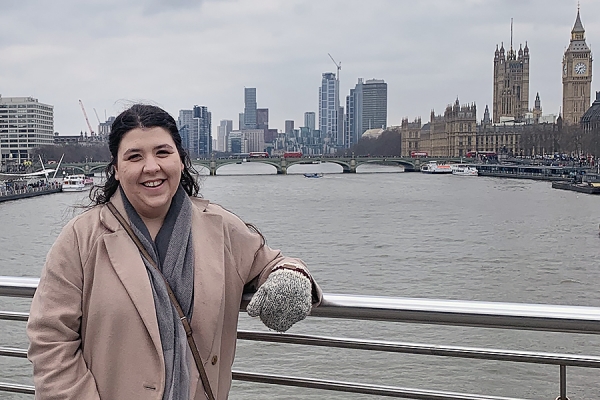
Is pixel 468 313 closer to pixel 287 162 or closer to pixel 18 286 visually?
pixel 18 286

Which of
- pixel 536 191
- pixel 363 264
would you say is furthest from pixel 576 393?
pixel 536 191

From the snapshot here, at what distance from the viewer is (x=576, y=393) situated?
5.79 metres

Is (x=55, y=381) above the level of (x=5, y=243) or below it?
above

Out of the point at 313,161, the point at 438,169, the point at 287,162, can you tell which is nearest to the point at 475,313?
the point at 313,161

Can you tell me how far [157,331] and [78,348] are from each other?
0.13 m

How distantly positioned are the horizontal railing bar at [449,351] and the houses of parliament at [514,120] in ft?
193

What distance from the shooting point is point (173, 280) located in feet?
3.66

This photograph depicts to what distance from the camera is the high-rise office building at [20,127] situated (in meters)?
69.0

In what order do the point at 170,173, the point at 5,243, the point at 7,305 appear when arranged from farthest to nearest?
the point at 5,243, the point at 7,305, the point at 170,173

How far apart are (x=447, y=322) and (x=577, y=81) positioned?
74135 millimetres

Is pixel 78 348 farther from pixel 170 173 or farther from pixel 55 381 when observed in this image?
pixel 170 173

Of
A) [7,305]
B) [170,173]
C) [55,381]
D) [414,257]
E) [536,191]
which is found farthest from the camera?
[536,191]

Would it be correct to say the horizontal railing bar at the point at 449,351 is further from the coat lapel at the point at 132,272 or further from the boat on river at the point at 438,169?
the boat on river at the point at 438,169

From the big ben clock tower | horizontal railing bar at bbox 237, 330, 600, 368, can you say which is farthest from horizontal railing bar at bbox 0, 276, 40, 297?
the big ben clock tower
